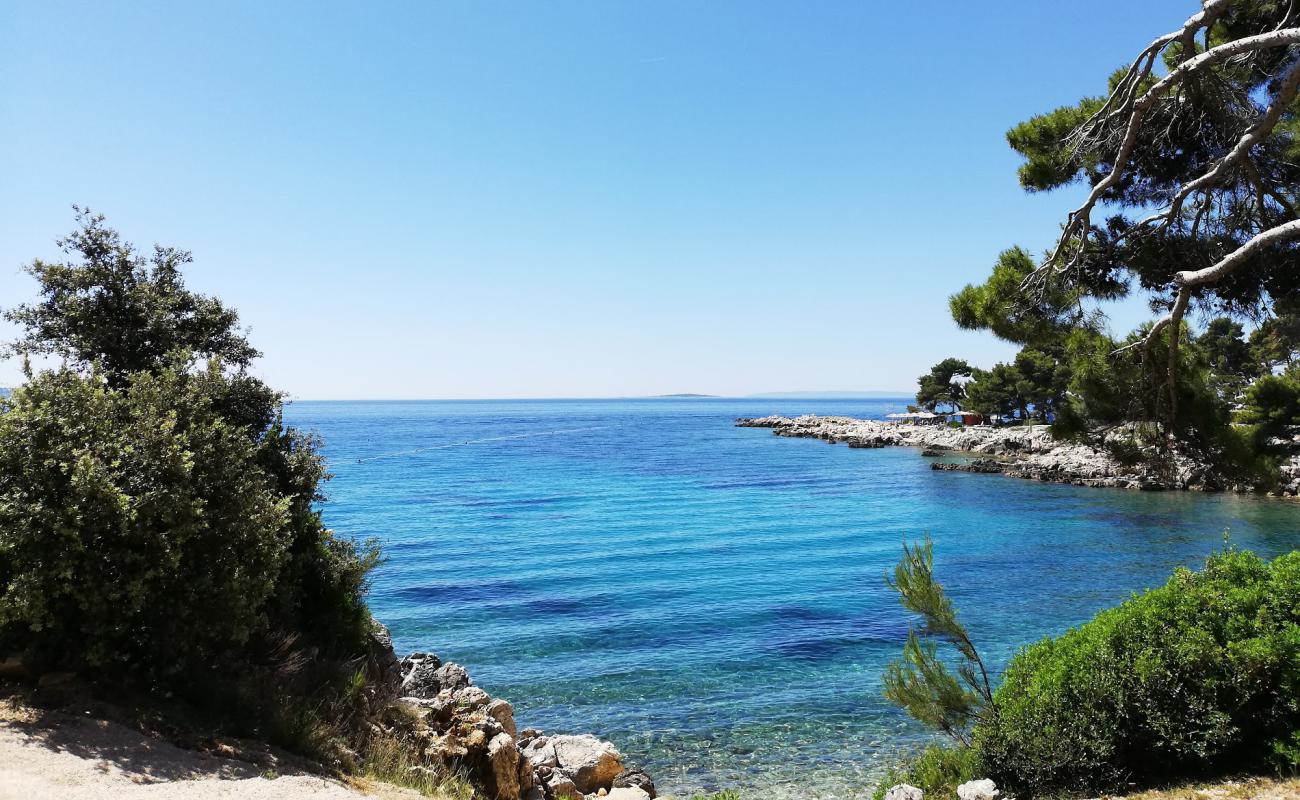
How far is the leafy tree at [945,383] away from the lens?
107812 millimetres

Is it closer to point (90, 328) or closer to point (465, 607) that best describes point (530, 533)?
point (465, 607)

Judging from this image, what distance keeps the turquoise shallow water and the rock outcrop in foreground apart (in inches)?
41.6

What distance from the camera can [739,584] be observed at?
81.5 ft

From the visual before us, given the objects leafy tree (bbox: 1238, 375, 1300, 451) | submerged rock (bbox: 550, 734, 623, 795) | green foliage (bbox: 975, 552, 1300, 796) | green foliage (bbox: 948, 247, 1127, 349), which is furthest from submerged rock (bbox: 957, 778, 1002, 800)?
leafy tree (bbox: 1238, 375, 1300, 451)

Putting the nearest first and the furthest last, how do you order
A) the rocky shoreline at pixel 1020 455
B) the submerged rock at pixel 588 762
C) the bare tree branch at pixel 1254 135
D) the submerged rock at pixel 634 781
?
the bare tree branch at pixel 1254 135
the submerged rock at pixel 634 781
the submerged rock at pixel 588 762
the rocky shoreline at pixel 1020 455

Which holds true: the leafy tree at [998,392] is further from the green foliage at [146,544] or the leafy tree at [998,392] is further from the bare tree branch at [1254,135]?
the green foliage at [146,544]

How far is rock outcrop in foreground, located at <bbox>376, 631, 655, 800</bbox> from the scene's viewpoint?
35.0ft

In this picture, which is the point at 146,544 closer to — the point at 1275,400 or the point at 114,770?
the point at 114,770

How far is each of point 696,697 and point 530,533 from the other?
65.5ft

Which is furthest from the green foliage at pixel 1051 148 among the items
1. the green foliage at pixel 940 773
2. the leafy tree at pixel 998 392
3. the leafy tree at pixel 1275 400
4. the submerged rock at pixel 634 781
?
the leafy tree at pixel 998 392

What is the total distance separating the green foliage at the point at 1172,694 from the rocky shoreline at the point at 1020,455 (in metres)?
3.41

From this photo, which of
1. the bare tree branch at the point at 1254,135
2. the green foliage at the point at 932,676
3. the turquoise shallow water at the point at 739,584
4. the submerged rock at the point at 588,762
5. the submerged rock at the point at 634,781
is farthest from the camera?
the turquoise shallow water at the point at 739,584

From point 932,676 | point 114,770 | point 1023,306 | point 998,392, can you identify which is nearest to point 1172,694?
point 932,676

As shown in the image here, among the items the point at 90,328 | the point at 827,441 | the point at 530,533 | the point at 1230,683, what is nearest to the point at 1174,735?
the point at 1230,683
